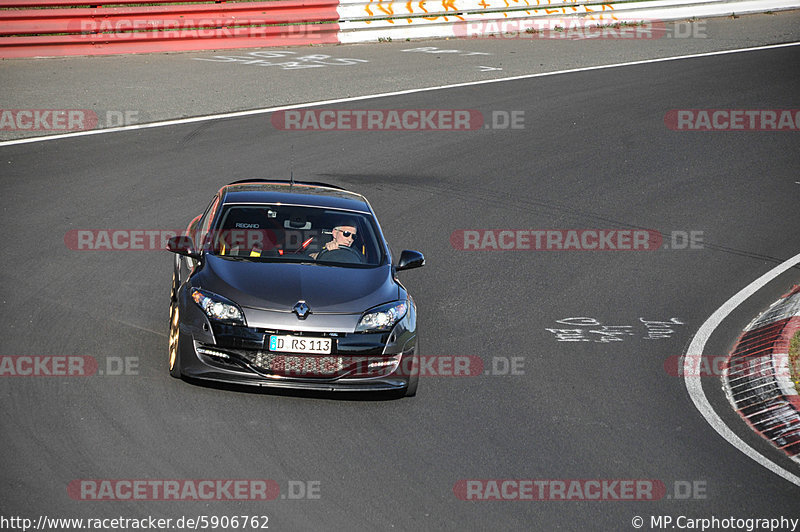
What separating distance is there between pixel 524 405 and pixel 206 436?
99.1 inches

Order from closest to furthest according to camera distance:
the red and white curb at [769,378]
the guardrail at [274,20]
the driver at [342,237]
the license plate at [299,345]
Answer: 1. the license plate at [299,345]
2. the red and white curb at [769,378]
3. the driver at [342,237]
4. the guardrail at [274,20]

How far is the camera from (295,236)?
871cm

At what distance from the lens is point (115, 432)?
22.7 feet

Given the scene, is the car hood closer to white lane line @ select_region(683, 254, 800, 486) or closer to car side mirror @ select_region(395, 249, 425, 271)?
car side mirror @ select_region(395, 249, 425, 271)

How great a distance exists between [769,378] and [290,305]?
414cm

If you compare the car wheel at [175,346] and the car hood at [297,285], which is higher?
the car hood at [297,285]

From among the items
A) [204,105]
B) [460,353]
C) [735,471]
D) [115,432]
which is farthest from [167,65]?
[735,471]

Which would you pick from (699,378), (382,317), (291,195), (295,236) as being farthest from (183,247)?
(699,378)

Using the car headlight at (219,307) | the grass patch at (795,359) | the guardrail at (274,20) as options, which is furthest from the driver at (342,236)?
the guardrail at (274,20)

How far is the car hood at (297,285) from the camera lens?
25.0 ft

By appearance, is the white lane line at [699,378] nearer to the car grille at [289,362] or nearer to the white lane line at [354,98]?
the car grille at [289,362]

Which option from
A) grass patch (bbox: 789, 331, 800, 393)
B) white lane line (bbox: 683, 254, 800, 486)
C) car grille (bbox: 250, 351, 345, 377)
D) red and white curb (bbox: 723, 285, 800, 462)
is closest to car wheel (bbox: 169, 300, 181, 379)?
car grille (bbox: 250, 351, 345, 377)

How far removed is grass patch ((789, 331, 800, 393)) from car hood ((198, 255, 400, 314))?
345 cm

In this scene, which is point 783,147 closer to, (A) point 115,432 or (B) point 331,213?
(B) point 331,213
